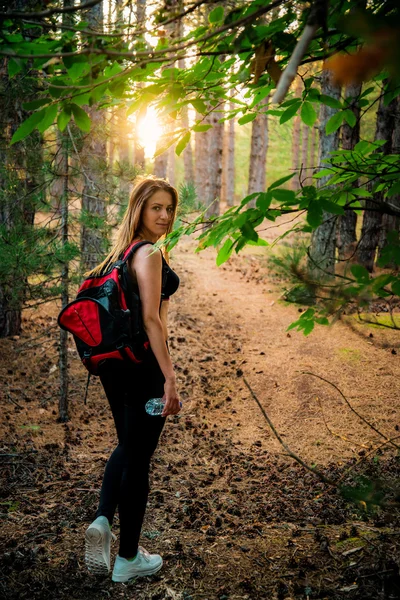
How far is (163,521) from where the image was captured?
12.5 ft

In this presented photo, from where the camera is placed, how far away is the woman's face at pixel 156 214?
9.78 feet

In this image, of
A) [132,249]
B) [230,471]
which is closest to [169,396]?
[132,249]

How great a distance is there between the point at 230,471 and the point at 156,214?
2859 millimetres

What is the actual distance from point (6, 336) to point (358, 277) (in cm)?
679

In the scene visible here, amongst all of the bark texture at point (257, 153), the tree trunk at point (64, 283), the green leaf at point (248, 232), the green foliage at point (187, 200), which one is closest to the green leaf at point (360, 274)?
the green leaf at point (248, 232)

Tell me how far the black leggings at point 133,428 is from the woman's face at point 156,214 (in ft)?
2.65

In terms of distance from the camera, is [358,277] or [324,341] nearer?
[358,277]

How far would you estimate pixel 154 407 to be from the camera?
276cm

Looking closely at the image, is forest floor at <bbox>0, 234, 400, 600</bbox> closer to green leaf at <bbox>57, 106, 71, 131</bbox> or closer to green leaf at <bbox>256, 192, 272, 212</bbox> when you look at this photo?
green leaf at <bbox>256, 192, 272, 212</bbox>

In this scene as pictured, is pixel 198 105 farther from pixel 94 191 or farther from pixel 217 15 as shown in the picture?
pixel 94 191

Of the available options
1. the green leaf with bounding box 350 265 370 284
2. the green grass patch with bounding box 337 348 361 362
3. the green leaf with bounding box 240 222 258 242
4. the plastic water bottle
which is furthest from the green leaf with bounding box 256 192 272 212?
the green grass patch with bounding box 337 348 361 362

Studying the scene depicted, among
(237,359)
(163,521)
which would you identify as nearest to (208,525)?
(163,521)

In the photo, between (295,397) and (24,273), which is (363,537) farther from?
(24,273)

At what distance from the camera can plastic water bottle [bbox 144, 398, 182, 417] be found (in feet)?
9.02
